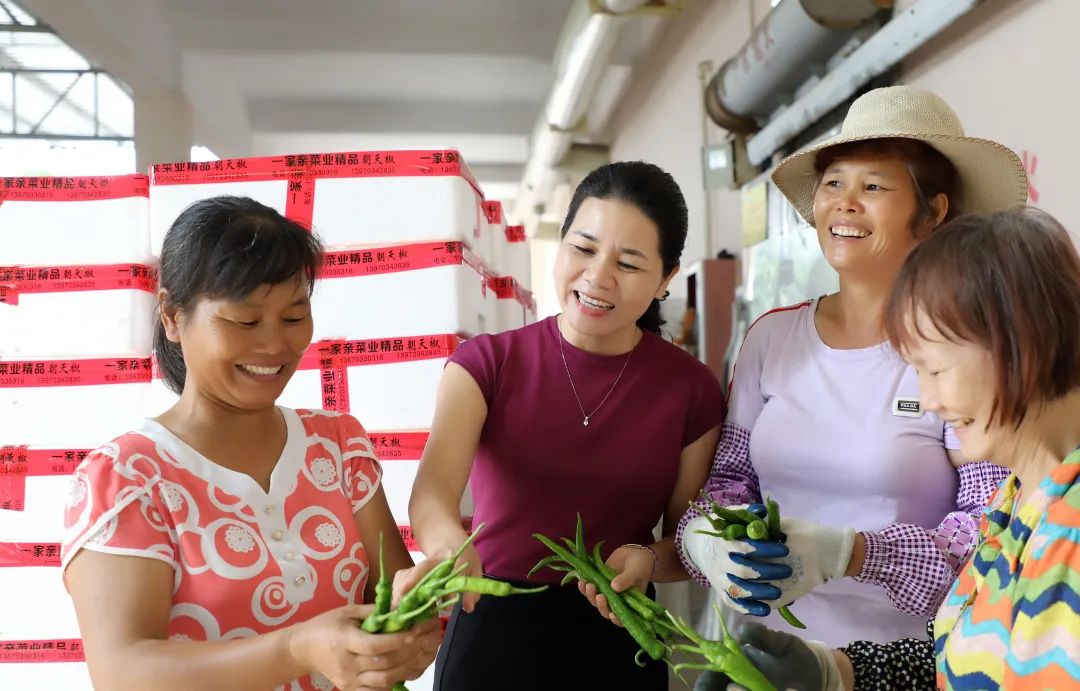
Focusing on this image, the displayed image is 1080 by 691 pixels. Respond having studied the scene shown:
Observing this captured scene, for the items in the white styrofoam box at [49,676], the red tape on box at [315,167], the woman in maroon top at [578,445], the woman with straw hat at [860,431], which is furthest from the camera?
the red tape on box at [315,167]

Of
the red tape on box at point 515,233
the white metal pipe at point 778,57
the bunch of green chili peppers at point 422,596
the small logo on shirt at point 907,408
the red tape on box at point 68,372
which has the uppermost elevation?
the white metal pipe at point 778,57

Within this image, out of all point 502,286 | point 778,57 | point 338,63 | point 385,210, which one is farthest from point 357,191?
point 338,63

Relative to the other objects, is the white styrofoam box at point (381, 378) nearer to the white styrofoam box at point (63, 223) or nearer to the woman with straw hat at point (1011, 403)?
the white styrofoam box at point (63, 223)

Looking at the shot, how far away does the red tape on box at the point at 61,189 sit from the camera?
1.80 meters

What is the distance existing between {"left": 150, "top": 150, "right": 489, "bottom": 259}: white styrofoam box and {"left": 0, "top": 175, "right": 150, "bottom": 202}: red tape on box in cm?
9

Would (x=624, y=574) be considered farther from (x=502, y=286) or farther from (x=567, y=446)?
(x=502, y=286)

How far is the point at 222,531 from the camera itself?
3.53 ft

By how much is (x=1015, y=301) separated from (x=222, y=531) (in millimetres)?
965

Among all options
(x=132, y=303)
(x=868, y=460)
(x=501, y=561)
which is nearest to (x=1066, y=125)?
(x=868, y=460)

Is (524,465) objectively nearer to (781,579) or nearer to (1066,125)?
(781,579)

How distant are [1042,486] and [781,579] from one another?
0.44 meters

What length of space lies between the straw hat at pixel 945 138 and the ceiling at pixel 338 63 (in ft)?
16.6

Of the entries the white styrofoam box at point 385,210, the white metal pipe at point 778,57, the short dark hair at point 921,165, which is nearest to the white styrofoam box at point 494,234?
the white styrofoam box at point 385,210

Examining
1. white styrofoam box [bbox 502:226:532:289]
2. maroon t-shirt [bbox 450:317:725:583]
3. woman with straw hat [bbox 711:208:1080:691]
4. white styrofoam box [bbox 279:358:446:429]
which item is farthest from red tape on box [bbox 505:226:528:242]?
woman with straw hat [bbox 711:208:1080:691]
